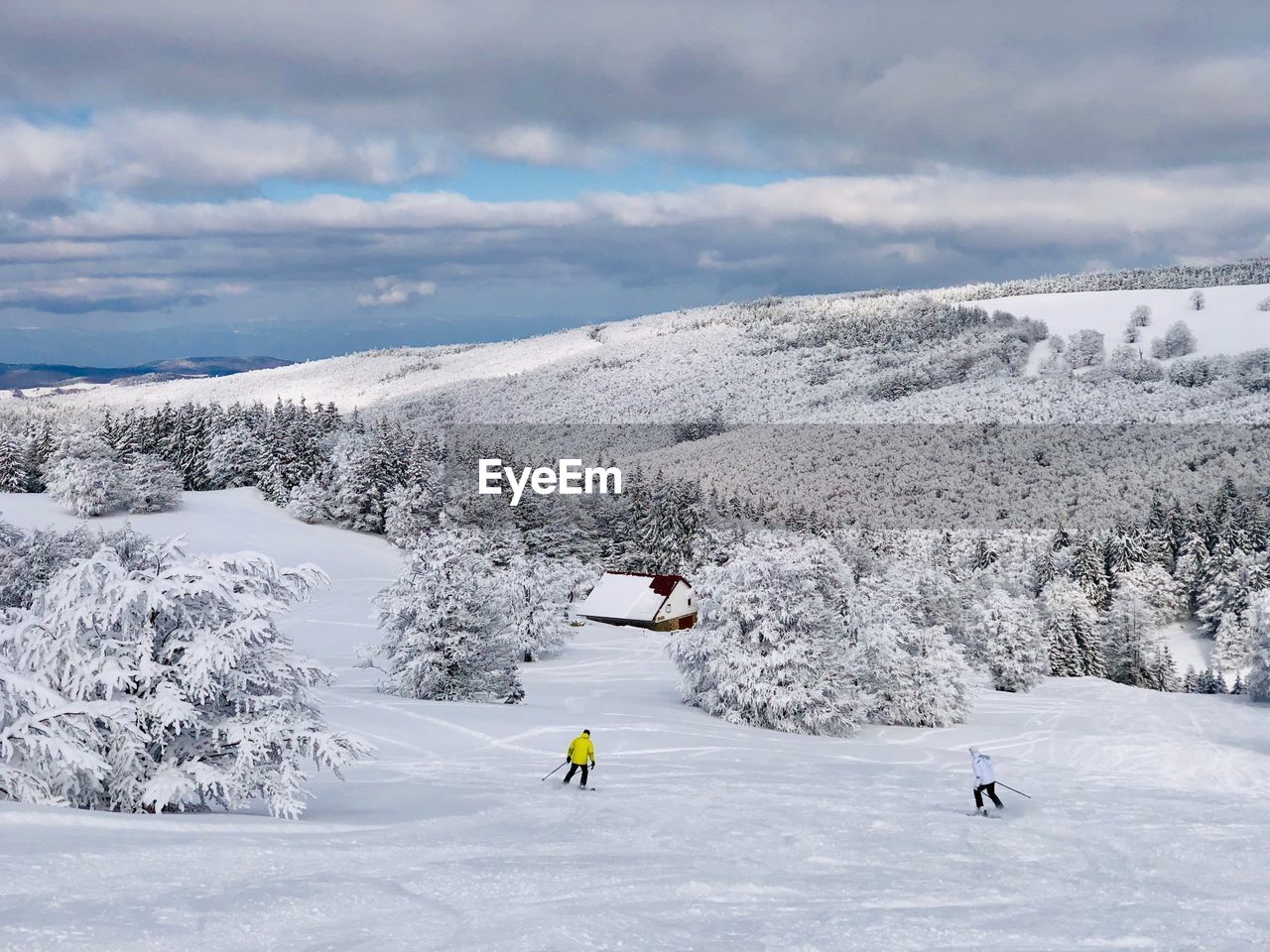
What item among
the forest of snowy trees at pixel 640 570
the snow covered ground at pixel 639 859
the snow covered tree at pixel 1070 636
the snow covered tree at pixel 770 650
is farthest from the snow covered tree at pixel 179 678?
the snow covered tree at pixel 1070 636

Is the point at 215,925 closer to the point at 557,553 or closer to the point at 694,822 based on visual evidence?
the point at 694,822

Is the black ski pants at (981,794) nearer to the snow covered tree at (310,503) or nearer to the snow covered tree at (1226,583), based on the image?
the snow covered tree at (310,503)

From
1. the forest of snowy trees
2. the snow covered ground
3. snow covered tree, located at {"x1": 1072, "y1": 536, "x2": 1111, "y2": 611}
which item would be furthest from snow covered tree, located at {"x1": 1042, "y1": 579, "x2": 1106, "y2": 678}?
the snow covered ground

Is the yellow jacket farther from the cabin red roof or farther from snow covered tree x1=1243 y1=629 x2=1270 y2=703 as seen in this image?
the cabin red roof

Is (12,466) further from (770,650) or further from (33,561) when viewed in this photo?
(770,650)

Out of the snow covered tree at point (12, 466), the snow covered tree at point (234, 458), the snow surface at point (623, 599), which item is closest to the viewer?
the snow surface at point (623, 599)
